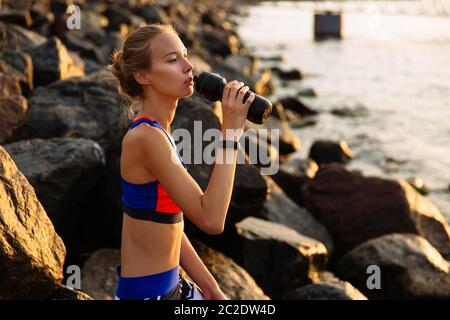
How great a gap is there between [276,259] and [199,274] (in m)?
3.00

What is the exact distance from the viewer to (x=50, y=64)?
8688mm

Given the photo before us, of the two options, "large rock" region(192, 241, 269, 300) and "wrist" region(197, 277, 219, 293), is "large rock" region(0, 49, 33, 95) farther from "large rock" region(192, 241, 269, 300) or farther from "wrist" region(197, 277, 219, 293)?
"wrist" region(197, 277, 219, 293)

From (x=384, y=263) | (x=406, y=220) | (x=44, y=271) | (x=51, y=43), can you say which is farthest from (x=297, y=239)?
(x=51, y=43)

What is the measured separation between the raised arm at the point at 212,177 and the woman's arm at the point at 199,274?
0.47 metres

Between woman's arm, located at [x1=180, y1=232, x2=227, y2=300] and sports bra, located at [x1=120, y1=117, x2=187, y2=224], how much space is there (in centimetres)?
34

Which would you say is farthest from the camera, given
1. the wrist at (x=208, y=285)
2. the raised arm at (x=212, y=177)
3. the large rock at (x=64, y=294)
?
the large rock at (x=64, y=294)

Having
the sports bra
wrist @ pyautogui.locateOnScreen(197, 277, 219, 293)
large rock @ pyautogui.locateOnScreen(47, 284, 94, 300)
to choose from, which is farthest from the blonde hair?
large rock @ pyautogui.locateOnScreen(47, 284, 94, 300)

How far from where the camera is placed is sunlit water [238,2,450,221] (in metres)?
13.1

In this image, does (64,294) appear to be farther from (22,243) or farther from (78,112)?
(78,112)

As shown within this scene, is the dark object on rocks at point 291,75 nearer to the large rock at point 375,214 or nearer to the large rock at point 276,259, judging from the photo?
the large rock at point 375,214

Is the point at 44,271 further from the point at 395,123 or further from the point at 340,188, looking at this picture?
the point at 395,123

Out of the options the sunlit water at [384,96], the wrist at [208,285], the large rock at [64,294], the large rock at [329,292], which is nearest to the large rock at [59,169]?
the large rock at [64,294]

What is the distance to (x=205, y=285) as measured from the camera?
281 cm

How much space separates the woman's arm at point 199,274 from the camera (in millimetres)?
2809
